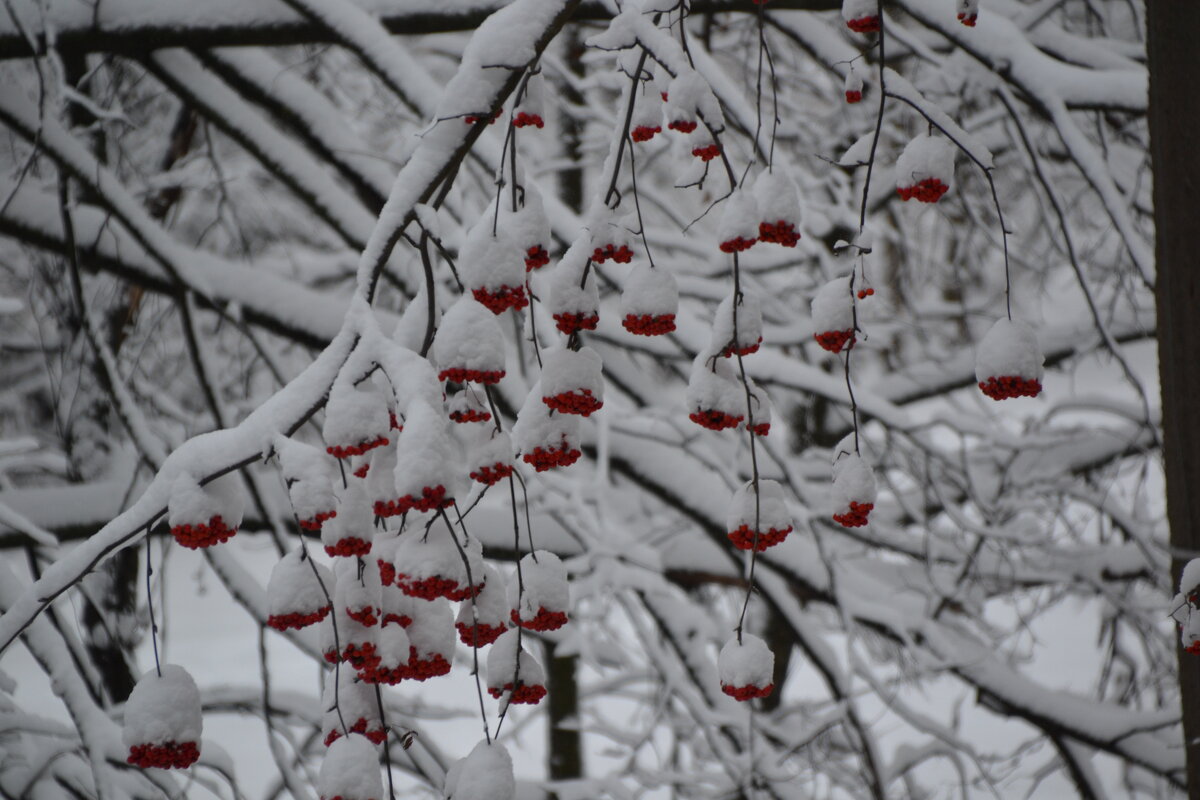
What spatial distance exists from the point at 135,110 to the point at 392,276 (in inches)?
97.4

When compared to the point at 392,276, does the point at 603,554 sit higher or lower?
lower

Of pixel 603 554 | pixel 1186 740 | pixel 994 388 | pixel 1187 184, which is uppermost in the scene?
pixel 603 554

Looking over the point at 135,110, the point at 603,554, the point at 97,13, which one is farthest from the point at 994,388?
the point at 135,110

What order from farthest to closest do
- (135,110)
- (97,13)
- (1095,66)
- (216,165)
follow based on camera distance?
(135,110)
(216,165)
(1095,66)
(97,13)

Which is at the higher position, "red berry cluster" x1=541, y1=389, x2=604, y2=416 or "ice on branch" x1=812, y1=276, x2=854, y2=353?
"ice on branch" x1=812, y1=276, x2=854, y2=353

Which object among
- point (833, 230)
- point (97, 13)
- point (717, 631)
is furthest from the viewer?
point (717, 631)

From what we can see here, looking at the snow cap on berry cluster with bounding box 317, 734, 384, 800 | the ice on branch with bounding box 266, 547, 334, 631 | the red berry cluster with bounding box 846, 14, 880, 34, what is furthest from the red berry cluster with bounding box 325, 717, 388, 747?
the red berry cluster with bounding box 846, 14, 880, 34

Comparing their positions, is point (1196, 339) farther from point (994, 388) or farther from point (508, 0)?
point (508, 0)

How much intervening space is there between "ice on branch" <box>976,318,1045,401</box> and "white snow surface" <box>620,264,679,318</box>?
33 cm

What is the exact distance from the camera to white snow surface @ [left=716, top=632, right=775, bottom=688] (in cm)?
100

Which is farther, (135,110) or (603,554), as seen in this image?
(135,110)

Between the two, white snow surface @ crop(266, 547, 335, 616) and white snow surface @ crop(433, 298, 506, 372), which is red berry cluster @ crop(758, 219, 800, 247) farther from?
white snow surface @ crop(266, 547, 335, 616)

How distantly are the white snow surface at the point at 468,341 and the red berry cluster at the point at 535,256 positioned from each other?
0.38 feet

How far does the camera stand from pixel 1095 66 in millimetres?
2676
